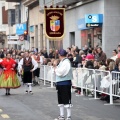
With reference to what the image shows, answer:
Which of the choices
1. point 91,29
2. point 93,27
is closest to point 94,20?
point 93,27

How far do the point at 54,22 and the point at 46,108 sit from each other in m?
9.33

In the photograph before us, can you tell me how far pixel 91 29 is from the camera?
34281mm

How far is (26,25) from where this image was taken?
57.9 m

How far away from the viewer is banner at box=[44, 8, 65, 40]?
25.3m

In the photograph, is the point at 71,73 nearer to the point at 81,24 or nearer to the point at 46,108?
the point at 46,108

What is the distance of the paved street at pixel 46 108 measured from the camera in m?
15.1

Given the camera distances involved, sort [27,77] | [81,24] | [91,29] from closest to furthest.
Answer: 1. [27,77]
2. [91,29]
3. [81,24]

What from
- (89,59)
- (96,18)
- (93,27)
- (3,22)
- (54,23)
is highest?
(3,22)

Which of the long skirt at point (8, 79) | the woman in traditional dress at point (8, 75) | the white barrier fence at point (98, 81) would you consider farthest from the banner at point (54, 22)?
the long skirt at point (8, 79)

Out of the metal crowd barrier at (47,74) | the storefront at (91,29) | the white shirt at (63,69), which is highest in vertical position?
the storefront at (91,29)

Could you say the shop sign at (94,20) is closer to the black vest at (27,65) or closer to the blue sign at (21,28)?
the black vest at (27,65)

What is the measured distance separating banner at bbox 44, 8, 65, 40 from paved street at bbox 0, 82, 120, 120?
502 cm

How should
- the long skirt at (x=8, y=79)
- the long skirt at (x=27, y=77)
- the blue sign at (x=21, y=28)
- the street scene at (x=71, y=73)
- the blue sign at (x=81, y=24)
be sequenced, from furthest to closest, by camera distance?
1. the blue sign at (x=21, y=28)
2. the blue sign at (x=81, y=24)
3. the long skirt at (x=27, y=77)
4. the long skirt at (x=8, y=79)
5. the street scene at (x=71, y=73)

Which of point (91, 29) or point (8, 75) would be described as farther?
point (91, 29)
